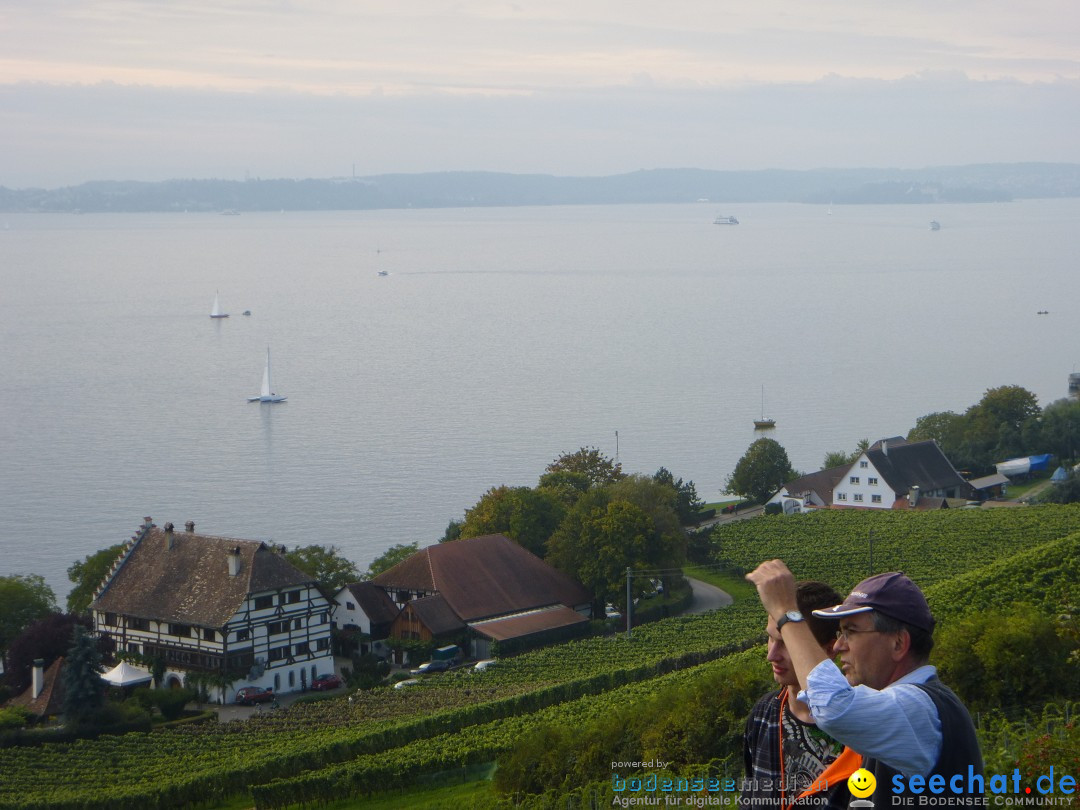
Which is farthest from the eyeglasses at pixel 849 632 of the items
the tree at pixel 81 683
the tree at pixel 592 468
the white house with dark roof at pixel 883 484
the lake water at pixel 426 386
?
the white house with dark roof at pixel 883 484

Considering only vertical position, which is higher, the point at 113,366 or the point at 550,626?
the point at 113,366

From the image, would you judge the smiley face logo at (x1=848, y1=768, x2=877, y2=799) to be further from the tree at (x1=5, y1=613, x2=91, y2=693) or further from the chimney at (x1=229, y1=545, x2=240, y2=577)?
the chimney at (x1=229, y1=545, x2=240, y2=577)

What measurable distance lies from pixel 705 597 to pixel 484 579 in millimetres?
6901

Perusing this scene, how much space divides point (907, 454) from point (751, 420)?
21310 mm

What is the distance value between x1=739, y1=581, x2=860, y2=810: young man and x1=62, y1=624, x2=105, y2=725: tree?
23.9m

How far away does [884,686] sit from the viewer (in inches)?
150

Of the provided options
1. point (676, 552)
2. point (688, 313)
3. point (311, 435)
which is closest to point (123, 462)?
point (311, 435)

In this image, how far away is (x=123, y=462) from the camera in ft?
211

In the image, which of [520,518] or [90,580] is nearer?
[90,580]

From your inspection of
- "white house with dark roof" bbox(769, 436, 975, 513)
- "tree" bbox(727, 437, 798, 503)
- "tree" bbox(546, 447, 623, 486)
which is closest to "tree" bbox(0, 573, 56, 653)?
"tree" bbox(546, 447, 623, 486)

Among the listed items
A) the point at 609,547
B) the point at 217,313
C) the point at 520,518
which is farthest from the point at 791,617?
the point at 217,313

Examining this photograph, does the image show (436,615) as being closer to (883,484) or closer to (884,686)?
(883,484)

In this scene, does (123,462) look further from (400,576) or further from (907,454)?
(907,454)

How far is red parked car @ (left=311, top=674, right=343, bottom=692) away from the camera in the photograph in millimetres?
30812
